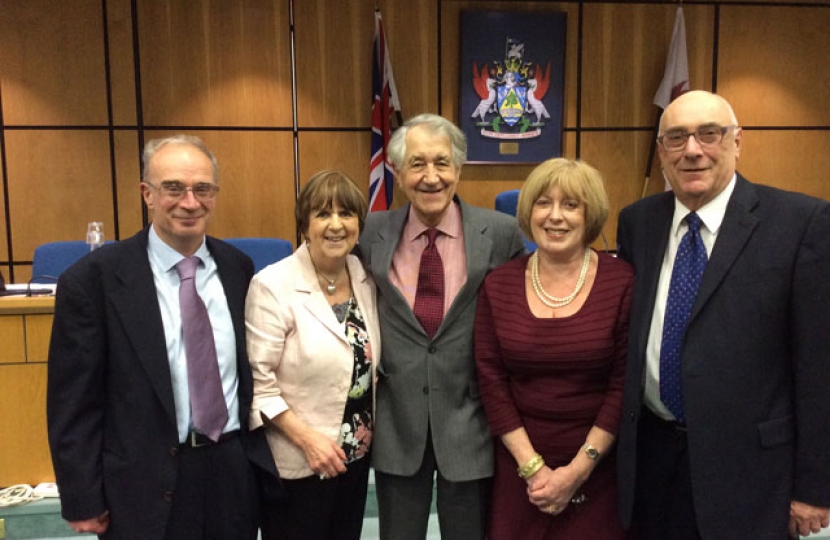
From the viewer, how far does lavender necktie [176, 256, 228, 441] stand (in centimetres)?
163

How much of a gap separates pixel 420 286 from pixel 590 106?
4509 mm

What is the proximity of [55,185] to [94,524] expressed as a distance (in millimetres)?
4735

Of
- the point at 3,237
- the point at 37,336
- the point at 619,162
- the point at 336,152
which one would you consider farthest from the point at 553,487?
the point at 3,237

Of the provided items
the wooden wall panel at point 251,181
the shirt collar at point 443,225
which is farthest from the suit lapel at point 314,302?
the wooden wall panel at point 251,181

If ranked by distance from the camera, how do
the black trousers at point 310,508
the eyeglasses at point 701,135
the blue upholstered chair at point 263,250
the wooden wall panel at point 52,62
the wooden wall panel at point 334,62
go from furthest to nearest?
the wooden wall panel at point 334,62, the wooden wall panel at point 52,62, the blue upholstered chair at point 263,250, the black trousers at point 310,508, the eyeglasses at point 701,135

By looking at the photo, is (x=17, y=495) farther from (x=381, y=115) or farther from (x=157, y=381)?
(x=381, y=115)

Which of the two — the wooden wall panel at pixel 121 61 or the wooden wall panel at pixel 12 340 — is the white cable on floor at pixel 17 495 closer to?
the wooden wall panel at pixel 12 340

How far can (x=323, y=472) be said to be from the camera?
71.2 inches

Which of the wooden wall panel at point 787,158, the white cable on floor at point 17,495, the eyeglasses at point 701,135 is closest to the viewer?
the eyeglasses at point 701,135

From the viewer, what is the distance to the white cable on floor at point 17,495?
2951 mm

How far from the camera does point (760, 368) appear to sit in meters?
1.53

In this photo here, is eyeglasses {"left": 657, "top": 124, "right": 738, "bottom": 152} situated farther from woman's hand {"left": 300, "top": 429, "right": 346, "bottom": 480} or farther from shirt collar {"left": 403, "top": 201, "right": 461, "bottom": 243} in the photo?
woman's hand {"left": 300, "top": 429, "right": 346, "bottom": 480}

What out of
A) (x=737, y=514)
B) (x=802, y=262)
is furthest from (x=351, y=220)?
(x=737, y=514)

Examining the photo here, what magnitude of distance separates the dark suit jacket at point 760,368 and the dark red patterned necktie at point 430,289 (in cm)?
71
